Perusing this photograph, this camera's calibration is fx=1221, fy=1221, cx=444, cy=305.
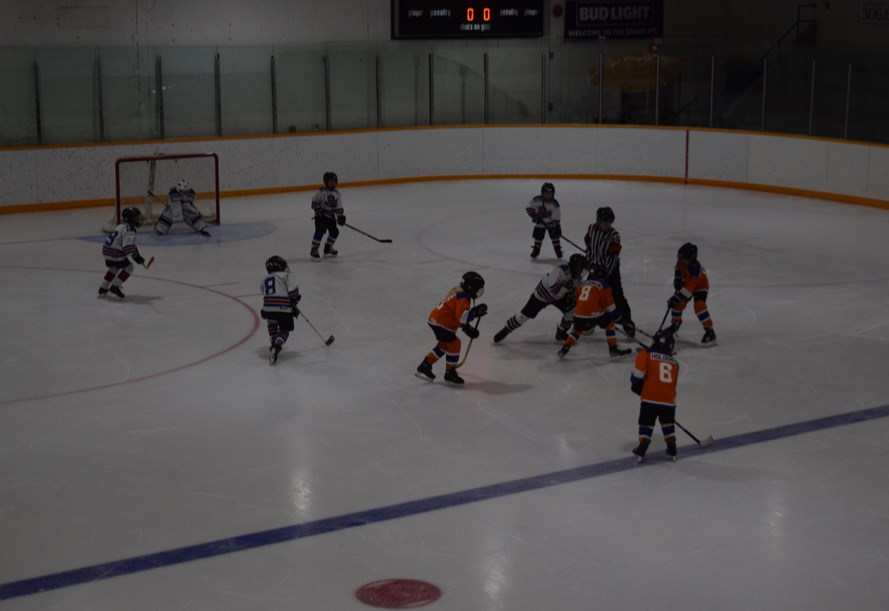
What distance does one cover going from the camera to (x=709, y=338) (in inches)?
398

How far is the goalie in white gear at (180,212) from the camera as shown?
15203 millimetres

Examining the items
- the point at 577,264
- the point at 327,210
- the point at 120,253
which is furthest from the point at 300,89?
the point at 577,264

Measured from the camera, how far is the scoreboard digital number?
20.7m

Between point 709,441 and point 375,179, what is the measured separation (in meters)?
13.2

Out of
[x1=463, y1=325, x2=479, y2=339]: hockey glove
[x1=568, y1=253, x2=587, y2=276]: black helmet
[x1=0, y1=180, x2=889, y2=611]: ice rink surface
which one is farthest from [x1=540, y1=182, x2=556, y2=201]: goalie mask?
[x1=463, y1=325, x2=479, y2=339]: hockey glove

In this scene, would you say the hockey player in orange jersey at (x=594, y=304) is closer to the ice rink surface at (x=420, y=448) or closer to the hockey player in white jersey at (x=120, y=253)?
the ice rink surface at (x=420, y=448)

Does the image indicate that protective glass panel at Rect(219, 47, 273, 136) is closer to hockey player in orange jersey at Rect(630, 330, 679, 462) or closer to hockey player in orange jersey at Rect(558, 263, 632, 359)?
hockey player in orange jersey at Rect(558, 263, 632, 359)

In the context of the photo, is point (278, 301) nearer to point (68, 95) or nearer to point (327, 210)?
point (327, 210)

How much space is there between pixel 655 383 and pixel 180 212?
9519 millimetres

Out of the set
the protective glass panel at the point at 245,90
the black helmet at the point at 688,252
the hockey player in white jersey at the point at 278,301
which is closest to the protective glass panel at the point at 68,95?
the protective glass panel at the point at 245,90

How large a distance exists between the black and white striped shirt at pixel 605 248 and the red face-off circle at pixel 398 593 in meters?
5.17

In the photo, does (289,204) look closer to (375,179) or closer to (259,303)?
(375,179)

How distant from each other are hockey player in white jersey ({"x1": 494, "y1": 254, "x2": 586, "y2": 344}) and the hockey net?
7282 mm

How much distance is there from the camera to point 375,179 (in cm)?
2023
